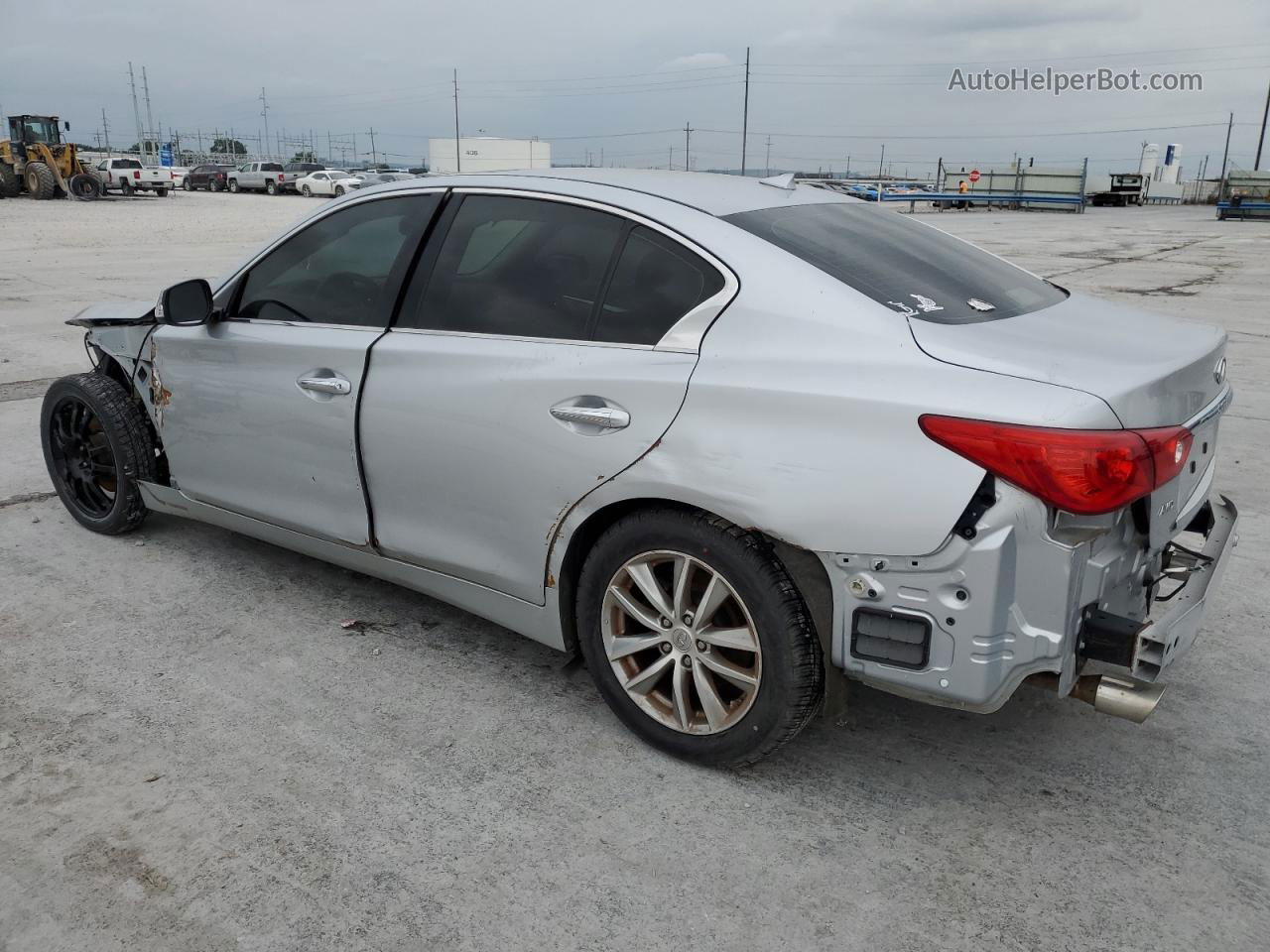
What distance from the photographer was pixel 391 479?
11.0 feet

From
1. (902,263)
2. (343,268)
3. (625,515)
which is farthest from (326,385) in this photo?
(902,263)

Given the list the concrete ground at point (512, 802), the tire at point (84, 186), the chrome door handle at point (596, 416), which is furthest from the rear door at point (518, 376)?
the tire at point (84, 186)

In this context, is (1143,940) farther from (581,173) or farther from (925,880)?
(581,173)

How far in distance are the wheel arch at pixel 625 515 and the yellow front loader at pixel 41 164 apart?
3725cm

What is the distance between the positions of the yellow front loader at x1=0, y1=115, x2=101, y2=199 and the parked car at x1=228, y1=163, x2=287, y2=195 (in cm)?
1448

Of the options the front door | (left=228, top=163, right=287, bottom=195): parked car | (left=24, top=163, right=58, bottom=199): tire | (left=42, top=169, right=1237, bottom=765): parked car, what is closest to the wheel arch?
(left=42, top=169, right=1237, bottom=765): parked car

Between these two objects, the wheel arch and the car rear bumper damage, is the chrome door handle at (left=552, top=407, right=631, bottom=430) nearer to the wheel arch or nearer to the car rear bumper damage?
the wheel arch

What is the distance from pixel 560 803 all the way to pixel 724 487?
95 centimetres

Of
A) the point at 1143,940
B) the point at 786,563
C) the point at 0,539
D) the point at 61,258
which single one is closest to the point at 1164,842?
the point at 1143,940

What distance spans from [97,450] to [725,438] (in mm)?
3276

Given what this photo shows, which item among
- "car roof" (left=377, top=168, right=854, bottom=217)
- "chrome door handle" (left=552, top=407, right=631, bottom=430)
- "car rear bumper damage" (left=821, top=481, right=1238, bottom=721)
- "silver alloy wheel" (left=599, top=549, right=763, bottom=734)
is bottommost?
"silver alloy wheel" (left=599, top=549, right=763, bottom=734)

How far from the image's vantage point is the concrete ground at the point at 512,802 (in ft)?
7.66

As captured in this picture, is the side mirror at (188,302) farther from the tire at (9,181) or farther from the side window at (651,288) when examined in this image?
the tire at (9,181)

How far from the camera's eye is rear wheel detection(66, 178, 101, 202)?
35219mm
